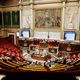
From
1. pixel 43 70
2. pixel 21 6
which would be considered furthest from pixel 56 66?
pixel 21 6

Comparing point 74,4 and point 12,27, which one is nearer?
point 74,4

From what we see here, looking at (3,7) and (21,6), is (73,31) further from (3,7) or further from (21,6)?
(3,7)

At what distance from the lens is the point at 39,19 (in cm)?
1266

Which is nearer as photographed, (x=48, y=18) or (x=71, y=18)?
(x=71, y=18)

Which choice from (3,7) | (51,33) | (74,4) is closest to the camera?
(74,4)

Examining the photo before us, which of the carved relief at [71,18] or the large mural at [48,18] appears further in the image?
the large mural at [48,18]

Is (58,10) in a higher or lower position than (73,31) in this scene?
higher

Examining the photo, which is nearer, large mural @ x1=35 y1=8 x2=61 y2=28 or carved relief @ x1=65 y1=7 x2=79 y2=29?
carved relief @ x1=65 y1=7 x2=79 y2=29

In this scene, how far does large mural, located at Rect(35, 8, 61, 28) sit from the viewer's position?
1203cm

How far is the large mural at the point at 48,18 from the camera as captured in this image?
12.0 meters

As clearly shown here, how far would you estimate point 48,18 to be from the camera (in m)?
12.4
